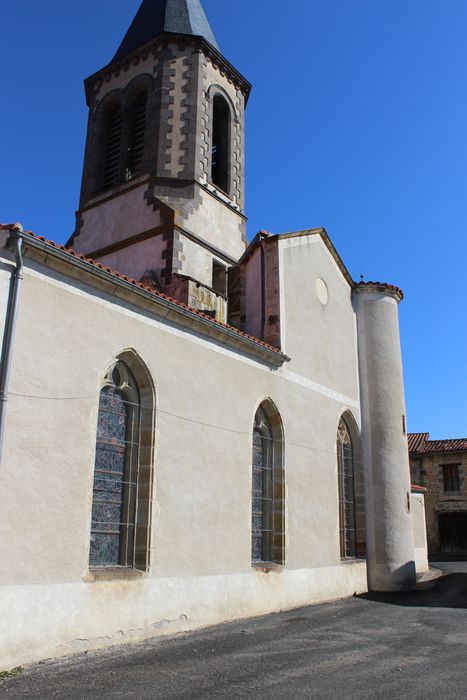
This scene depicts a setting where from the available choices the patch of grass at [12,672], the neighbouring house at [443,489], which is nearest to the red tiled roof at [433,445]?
the neighbouring house at [443,489]

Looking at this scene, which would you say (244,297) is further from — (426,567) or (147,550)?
(426,567)

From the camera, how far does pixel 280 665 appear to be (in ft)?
22.4

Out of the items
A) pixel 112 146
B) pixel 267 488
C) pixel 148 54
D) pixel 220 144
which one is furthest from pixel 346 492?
pixel 148 54

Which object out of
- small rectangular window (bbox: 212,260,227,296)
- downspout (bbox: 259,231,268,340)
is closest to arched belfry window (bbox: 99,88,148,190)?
small rectangular window (bbox: 212,260,227,296)

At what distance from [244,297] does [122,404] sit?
5.57 metres

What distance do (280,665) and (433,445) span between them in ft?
91.8

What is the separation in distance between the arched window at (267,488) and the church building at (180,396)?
1.6 inches

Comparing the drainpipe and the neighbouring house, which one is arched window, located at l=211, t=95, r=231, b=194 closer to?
the drainpipe

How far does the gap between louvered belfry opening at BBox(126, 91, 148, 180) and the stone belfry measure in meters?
0.03

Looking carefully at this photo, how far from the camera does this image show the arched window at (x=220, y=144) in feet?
51.7

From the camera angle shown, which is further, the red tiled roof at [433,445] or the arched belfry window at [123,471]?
the red tiled roof at [433,445]

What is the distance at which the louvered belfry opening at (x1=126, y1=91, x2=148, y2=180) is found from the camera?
49.7ft

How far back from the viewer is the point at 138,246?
45.6 feet

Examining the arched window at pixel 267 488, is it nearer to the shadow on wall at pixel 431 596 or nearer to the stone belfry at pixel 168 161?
the stone belfry at pixel 168 161
